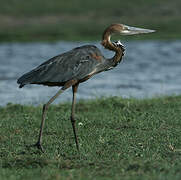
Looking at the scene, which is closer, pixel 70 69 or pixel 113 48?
pixel 70 69

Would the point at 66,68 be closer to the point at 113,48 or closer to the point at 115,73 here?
the point at 113,48

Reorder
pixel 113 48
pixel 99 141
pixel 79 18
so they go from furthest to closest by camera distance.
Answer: pixel 79 18, pixel 113 48, pixel 99 141

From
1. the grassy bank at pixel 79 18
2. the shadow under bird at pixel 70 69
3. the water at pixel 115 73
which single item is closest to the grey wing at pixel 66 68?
the shadow under bird at pixel 70 69

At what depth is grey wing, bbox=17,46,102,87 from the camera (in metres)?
7.38

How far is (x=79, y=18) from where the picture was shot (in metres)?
35.8

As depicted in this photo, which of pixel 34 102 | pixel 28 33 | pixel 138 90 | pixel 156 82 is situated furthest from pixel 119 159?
pixel 28 33

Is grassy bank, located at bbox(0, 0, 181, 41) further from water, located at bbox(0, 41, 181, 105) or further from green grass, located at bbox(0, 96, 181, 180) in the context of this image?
green grass, located at bbox(0, 96, 181, 180)

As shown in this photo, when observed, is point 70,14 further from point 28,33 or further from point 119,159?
point 119,159

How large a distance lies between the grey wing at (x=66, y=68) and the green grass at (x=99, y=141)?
880 mm

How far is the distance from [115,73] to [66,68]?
11.2 m

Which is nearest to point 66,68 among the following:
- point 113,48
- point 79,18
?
point 113,48

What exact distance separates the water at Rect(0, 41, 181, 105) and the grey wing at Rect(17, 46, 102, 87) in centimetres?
494

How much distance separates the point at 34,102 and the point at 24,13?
24426mm

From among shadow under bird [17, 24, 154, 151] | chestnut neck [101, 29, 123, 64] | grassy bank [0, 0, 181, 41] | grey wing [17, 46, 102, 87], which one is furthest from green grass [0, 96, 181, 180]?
grassy bank [0, 0, 181, 41]
